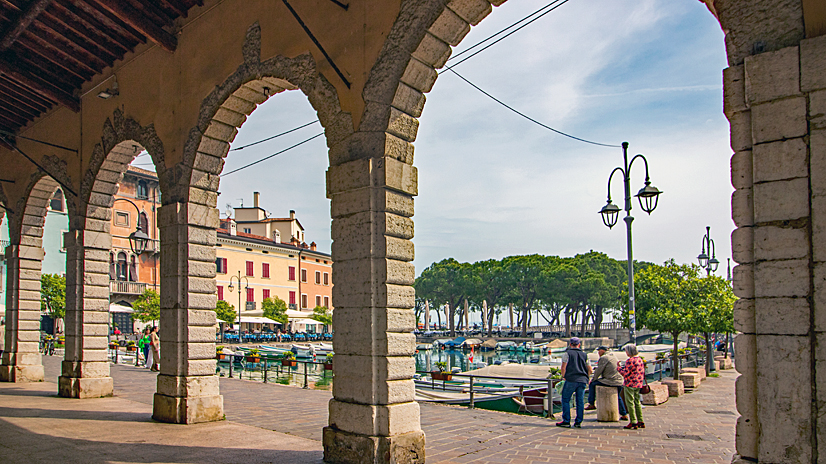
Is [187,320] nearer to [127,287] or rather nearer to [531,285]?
[127,287]

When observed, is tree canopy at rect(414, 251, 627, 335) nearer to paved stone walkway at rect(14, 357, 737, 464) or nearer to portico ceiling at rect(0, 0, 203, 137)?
paved stone walkway at rect(14, 357, 737, 464)

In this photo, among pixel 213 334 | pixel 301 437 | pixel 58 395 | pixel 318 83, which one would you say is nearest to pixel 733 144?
pixel 318 83

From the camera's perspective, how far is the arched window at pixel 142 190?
38.7 meters

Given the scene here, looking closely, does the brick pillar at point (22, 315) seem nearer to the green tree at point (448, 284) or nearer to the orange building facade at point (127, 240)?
the orange building facade at point (127, 240)

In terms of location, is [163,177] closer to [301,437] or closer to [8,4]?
[8,4]

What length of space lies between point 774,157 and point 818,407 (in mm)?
1536

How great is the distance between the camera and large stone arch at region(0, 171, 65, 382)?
13.4 m

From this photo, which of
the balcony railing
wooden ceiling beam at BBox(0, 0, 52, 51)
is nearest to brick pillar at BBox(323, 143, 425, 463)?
wooden ceiling beam at BBox(0, 0, 52, 51)

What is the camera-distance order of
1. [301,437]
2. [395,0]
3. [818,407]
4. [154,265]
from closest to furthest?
1. [818,407]
2. [395,0]
3. [301,437]
4. [154,265]

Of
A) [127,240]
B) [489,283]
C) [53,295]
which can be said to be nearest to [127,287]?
[127,240]

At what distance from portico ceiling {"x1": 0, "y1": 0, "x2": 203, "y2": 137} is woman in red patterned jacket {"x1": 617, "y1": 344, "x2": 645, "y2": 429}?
8.79 m

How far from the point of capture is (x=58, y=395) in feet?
36.3

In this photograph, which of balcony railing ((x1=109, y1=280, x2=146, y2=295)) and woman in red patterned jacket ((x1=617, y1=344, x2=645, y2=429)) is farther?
balcony railing ((x1=109, y1=280, x2=146, y2=295))

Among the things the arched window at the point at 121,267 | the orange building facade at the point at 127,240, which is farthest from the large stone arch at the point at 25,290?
the arched window at the point at 121,267
